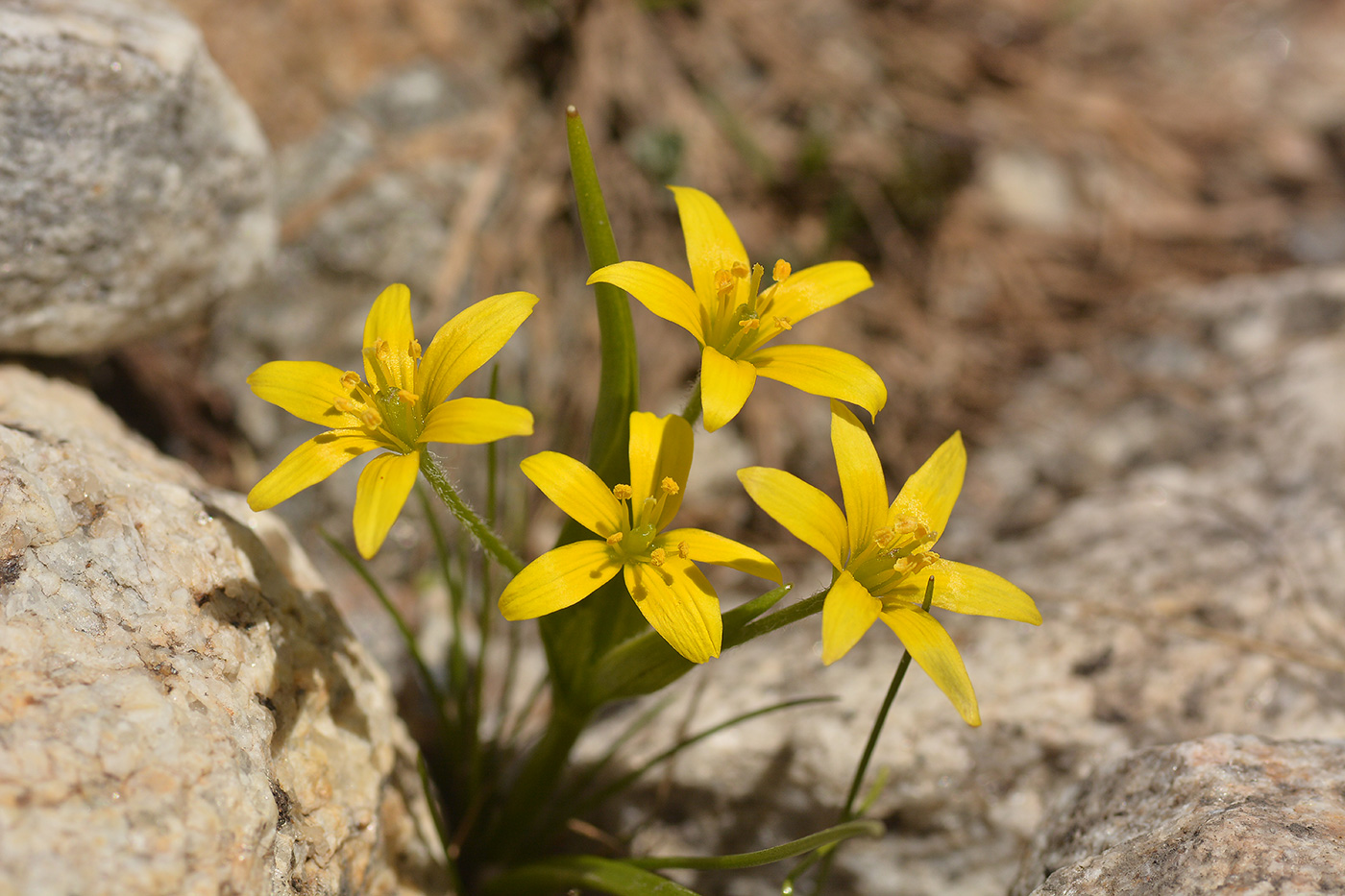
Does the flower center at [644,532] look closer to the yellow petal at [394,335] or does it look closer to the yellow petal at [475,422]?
the yellow petal at [475,422]

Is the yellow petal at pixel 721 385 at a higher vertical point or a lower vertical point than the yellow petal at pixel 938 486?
higher

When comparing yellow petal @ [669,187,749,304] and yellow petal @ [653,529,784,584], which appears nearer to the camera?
yellow petal @ [653,529,784,584]

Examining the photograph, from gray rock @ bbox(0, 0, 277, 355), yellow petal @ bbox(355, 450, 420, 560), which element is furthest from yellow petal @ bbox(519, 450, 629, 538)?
gray rock @ bbox(0, 0, 277, 355)

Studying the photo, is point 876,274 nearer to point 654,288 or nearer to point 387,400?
point 654,288

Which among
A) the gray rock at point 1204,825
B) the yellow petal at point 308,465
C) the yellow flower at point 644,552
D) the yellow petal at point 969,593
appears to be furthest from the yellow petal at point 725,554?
the gray rock at point 1204,825

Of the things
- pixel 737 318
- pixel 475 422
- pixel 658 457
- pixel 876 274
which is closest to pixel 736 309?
pixel 737 318

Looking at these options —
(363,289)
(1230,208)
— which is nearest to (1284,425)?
(1230,208)

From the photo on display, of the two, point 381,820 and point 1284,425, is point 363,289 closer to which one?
point 381,820

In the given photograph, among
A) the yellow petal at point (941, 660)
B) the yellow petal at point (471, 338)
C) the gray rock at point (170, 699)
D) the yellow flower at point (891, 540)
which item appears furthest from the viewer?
the yellow petal at point (471, 338)

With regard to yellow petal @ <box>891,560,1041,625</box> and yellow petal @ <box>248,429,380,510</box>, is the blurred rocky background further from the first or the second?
yellow petal @ <box>248,429,380,510</box>
